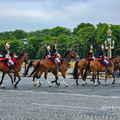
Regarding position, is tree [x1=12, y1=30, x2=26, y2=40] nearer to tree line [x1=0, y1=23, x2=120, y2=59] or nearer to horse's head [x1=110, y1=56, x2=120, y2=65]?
tree line [x1=0, y1=23, x2=120, y2=59]

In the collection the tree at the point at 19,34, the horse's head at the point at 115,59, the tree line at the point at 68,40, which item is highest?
the tree at the point at 19,34

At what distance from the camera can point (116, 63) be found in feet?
66.3

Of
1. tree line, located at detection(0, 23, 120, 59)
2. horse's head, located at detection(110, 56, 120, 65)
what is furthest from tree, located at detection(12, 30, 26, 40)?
horse's head, located at detection(110, 56, 120, 65)

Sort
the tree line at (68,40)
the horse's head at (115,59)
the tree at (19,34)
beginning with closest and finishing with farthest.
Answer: the horse's head at (115,59), the tree line at (68,40), the tree at (19,34)

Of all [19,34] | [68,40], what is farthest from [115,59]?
[19,34]

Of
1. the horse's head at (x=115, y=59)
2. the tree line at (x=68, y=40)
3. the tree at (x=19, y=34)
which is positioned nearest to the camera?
the horse's head at (x=115, y=59)

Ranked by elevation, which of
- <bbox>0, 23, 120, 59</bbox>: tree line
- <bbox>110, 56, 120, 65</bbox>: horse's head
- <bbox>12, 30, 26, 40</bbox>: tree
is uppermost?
<bbox>12, 30, 26, 40</bbox>: tree

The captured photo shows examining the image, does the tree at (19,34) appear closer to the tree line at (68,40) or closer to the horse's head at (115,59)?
the tree line at (68,40)

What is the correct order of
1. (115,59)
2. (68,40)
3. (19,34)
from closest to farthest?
(115,59) < (68,40) < (19,34)

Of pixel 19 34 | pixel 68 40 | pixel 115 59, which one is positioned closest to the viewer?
pixel 115 59

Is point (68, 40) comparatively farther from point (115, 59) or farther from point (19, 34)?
point (115, 59)

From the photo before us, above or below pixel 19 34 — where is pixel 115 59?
below

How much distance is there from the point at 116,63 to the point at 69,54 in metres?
4.48

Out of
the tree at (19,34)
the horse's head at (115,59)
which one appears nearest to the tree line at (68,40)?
the tree at (19,34)
